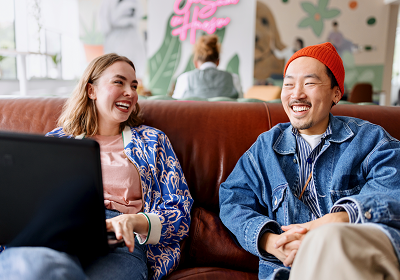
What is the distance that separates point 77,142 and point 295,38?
22.4ft

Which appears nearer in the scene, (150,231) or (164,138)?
(150,231)

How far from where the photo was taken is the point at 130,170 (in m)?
1.29

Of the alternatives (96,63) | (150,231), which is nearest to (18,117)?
(96,63)

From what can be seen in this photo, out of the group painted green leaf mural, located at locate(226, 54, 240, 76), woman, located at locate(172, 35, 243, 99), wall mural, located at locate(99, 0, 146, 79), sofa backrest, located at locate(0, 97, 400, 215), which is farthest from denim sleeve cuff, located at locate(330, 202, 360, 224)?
wall mural, located at locate(99, 0, 146, 79)

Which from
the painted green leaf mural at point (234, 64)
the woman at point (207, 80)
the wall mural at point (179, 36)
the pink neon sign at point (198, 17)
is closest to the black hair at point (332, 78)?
the woman at point (207, 80)

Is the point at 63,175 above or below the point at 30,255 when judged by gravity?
above

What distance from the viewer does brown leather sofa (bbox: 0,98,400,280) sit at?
51.1 inches

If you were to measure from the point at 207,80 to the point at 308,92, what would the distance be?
1959 mm

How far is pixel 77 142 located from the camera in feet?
2.10

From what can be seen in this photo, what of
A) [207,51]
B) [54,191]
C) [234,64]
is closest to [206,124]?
[54,191]

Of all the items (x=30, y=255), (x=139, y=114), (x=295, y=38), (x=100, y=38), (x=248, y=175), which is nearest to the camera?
(x=30, y=255)

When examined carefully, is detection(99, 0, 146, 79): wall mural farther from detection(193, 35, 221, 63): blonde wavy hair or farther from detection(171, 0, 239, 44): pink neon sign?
detection(193, 35, 221, 63): blonde wavy hair

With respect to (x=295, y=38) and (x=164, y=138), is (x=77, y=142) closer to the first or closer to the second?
(x=164, y=138)

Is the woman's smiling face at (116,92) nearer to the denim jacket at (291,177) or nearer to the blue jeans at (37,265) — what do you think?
the denim jacket at (291,177)
